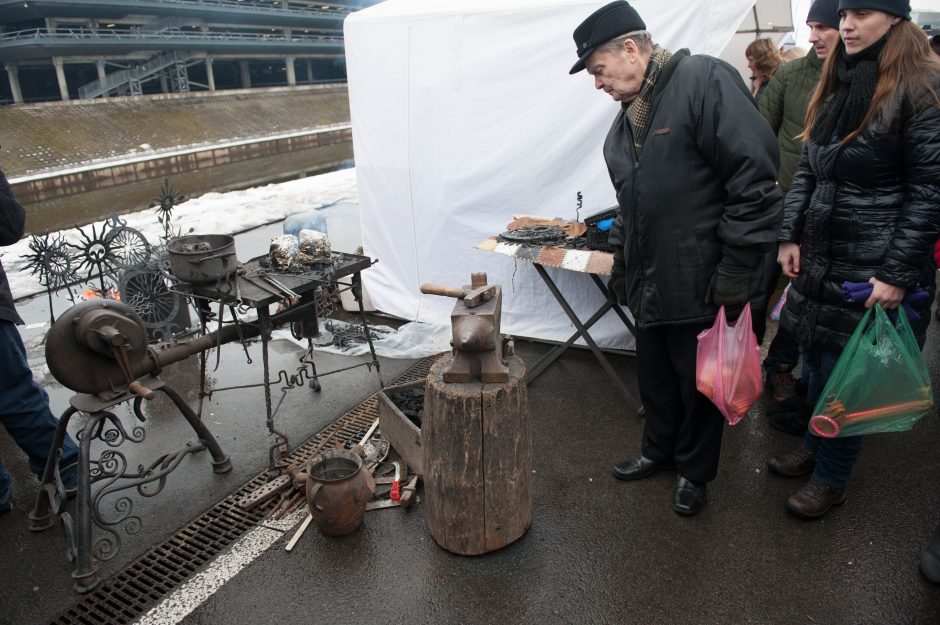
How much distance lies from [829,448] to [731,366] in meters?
0.73

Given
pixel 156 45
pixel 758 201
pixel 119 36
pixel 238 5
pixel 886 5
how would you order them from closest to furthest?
pixel 886 5 → pixel 758 201 → pixel 119 36 → pixel 156 45 → pixel 238 5

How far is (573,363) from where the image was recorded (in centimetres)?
468

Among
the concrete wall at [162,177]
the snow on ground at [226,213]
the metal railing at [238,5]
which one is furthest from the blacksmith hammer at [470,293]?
the metal railing at [238,5]

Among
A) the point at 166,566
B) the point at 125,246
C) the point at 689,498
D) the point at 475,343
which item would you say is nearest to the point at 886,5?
the point at 475,343

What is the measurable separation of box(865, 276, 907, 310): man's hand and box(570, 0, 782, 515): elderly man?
423 mm

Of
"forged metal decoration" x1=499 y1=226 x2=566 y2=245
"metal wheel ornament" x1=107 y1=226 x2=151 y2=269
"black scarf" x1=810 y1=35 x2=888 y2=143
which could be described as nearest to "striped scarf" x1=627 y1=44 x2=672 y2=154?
"black scarf" x1=810 y1=35 x2=888 y2=143

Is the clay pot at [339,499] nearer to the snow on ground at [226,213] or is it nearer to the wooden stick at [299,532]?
the wooden stick at [299,532]

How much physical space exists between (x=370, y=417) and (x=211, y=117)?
3156cm

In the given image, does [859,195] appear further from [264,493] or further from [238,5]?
[238,5]

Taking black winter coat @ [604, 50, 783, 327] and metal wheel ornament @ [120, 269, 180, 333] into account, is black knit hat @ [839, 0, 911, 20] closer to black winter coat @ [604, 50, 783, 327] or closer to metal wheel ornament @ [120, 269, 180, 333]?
black winter coat @ [604, 50, 783, 327]

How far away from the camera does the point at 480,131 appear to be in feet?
15.8

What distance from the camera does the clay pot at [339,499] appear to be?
281 centimetres

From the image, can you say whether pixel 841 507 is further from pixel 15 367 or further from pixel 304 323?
pixel 15 367

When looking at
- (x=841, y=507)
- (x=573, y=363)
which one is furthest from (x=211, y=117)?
(x=841, y=507)
